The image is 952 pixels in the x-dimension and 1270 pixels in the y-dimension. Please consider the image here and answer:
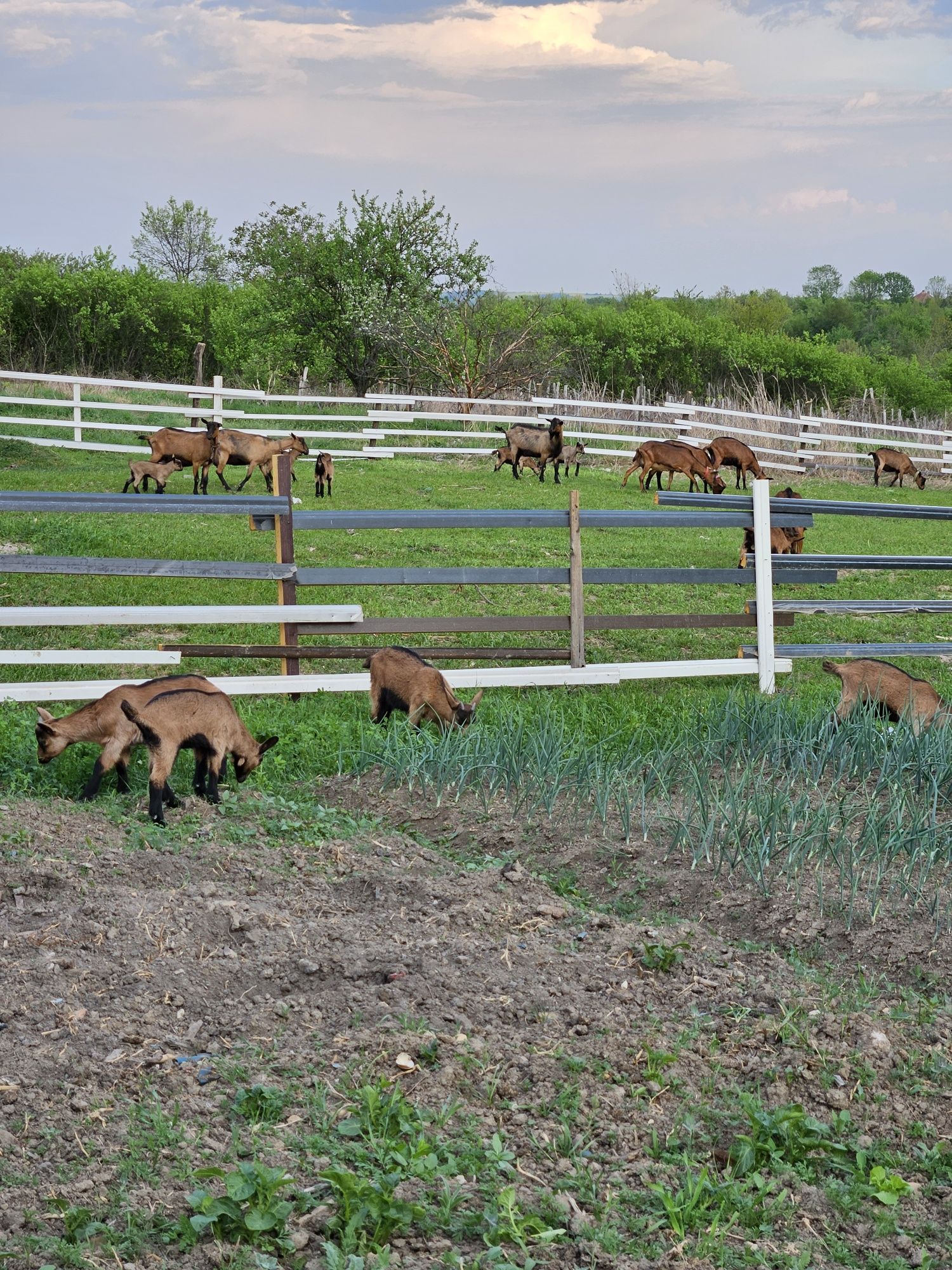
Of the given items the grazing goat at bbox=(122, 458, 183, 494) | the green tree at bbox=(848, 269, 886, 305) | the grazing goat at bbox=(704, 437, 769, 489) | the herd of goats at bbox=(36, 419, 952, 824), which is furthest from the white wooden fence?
the green tree at bbox=(848, 269, 886, 305)

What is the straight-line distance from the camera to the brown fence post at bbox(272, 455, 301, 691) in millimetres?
8461

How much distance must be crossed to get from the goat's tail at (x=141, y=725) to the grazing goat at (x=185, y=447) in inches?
490

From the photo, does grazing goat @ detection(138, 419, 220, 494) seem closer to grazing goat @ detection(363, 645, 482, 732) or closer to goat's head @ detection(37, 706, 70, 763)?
grazing goat @ detection(363, 645, 482, 732)

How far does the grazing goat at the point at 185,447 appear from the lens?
17.6 meters

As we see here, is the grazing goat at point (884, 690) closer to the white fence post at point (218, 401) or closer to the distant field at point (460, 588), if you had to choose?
the distant field at point (460, 588)

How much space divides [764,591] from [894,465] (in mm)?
19589

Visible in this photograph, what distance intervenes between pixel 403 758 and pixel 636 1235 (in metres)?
3.41

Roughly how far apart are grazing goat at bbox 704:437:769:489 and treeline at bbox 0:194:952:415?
320 inches

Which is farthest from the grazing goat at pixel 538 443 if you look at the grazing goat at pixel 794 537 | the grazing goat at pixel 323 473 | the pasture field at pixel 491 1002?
the pasture field at pixel 491 1002

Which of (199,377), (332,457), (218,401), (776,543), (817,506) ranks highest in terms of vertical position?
(199,377)

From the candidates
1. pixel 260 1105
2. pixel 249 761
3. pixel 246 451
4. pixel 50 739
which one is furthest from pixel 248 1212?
pixel 246 451

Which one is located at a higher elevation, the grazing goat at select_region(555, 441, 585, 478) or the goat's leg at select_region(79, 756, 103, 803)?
the grazing goat at select_region(555, 441, 585, 478)

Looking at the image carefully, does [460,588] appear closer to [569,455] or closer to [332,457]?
[332,457]

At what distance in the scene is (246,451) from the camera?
738 inches
